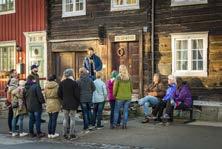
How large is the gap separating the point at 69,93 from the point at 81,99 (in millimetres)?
1008

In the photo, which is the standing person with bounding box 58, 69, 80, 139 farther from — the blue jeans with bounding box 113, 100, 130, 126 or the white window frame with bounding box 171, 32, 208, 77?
the white window frame with bounding box 171, 32, 208, 77

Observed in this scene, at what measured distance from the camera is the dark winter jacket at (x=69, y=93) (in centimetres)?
1324

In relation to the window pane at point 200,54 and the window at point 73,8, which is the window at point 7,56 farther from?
the window pane at point 200,54

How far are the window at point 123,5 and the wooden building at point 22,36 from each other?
4.00m

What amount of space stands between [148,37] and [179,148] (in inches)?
304

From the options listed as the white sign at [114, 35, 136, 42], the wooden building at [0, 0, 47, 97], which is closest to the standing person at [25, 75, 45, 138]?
the white sign at [114, 35, 136, 42]

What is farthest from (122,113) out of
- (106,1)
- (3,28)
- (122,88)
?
(3,28)

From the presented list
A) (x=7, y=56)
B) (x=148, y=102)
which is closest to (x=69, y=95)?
(x=148, y=102)

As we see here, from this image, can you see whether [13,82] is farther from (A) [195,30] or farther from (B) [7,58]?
(B) [7,58]

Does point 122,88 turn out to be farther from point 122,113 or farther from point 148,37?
point 148,37

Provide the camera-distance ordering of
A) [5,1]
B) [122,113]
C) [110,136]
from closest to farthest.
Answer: [110,136], [122,113], [5,1]

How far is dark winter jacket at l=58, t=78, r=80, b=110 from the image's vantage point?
13242 mm

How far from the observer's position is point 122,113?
15375 mm

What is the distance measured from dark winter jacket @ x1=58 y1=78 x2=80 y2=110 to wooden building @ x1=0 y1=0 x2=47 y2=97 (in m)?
9.56
